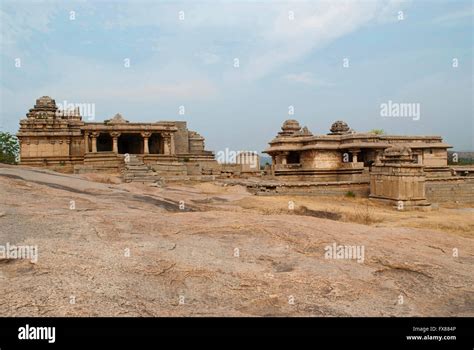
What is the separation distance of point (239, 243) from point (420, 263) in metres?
2.76

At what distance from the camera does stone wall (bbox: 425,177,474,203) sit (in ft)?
65.6

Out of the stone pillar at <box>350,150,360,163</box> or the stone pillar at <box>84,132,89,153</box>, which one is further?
the stone pillar at <box>84,132,89,153</box>

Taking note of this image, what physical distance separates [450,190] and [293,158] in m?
9.47

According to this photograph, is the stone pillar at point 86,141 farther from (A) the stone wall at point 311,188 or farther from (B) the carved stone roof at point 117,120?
(A) the stone wall at point 311,188

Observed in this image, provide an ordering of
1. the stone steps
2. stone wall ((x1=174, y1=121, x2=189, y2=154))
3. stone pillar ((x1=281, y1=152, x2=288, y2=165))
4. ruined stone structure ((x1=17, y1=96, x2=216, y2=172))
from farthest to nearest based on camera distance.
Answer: stone wall ((x1=174, y1=121, x2=189, y2=154)), stone pillar ((x1=281, y1=152, x2=288, y2=165)), ruined stone structure ((x1=17, y1=96, x2=216, y2=172)), the stone steps

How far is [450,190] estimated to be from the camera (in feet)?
66.9

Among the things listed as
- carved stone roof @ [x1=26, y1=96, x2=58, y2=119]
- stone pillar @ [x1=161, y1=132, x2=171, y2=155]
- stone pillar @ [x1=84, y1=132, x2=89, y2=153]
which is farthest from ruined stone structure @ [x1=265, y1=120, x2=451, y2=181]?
carved stone roof @ [x1=26, y1=96, x2=58, y2=119]

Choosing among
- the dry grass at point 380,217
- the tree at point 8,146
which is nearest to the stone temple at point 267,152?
the dry grass at point 380,217

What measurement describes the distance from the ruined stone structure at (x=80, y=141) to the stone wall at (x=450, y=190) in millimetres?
13231

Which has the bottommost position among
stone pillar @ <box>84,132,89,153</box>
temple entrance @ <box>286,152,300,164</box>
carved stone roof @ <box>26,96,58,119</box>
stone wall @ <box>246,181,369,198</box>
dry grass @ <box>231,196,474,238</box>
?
dry grass @ <box>231,196,474,238</box>

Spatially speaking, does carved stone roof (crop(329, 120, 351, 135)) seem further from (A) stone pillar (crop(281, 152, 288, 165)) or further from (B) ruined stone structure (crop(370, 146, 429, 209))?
(B) ruined stone structure (crop(370, 146, 429, 209))

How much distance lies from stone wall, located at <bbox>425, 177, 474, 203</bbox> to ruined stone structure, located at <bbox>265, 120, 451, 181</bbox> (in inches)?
128
